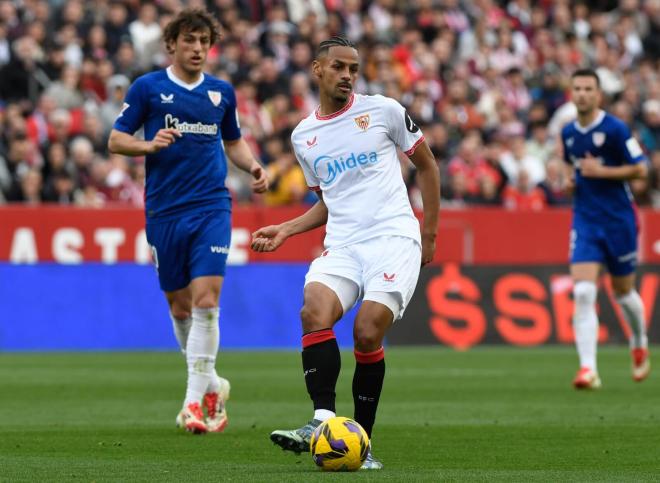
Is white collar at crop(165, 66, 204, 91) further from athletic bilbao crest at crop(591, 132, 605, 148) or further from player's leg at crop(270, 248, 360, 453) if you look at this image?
athletic bilbao crest at crop(591, 132, 605, 148)

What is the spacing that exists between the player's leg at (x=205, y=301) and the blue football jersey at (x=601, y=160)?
5.10 meters

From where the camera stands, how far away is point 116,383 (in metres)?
14.5

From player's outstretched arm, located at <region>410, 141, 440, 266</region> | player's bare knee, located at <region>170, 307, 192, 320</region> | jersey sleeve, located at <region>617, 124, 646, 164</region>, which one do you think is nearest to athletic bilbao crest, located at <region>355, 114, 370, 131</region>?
player's outstretched arm, located at <region>410, 141, 440, 266</region>

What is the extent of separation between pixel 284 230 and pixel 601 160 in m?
6.33

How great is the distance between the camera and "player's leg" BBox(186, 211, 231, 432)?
33.2ft

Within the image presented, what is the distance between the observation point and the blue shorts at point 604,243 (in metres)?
14.3

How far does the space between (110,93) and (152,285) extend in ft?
12.8

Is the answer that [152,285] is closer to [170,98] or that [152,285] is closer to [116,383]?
[116,383]

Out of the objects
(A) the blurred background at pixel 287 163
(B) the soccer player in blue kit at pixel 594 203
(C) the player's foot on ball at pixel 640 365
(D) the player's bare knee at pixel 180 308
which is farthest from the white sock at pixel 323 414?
(A) the blurred background at pixel 287 163

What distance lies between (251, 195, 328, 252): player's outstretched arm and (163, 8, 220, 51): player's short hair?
78.1 inches

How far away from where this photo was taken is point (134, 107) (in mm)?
10203

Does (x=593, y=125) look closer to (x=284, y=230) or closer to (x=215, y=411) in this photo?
(x=215, y=411)

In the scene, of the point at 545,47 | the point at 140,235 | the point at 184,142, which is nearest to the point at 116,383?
the point at 184,142

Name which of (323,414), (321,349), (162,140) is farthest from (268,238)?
(162,140)
